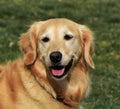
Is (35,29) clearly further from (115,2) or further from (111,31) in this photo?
(115,2)

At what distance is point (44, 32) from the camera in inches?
274

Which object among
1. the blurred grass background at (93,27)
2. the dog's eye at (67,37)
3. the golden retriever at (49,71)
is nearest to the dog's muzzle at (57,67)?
the golden retriever at (49,71)

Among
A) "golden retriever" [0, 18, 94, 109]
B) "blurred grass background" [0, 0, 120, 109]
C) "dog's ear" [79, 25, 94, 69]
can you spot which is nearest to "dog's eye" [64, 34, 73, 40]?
"golden retriever" [0, 18, 94, 109]

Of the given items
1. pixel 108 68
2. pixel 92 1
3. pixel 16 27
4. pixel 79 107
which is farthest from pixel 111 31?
pixel 79 107

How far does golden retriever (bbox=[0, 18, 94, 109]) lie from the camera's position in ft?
22.3

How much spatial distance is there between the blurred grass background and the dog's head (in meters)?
1.59

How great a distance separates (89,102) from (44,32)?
207 cm

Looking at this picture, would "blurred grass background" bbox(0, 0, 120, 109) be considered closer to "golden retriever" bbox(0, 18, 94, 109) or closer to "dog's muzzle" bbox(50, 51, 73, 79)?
"golden retriever" bbox(0, 18, 94, 109)

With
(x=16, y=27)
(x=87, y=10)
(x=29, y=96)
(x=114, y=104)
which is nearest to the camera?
(x=29, y=96)

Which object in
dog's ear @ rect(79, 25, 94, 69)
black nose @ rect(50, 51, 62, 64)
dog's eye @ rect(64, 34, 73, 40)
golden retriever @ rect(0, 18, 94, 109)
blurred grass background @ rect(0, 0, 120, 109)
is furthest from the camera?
blurred grass background @ rect(0, 0, 120, 109)

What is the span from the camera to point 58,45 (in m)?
6.73

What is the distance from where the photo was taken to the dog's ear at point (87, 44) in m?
7.09

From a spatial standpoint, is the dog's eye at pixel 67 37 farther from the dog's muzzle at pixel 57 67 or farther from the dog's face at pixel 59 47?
the dog's muzzle at pixel 57 67

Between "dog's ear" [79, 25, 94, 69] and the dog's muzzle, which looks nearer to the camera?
the dog's muzzle
